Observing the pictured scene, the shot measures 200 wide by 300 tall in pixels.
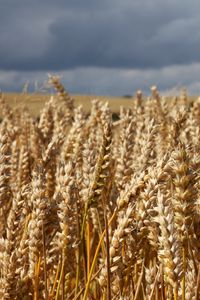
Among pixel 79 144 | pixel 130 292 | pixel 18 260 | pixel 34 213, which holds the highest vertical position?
pixel 79 144

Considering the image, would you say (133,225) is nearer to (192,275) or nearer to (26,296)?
(192,275)

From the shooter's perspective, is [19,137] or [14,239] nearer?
[14,239]

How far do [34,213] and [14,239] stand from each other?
0.45 feet

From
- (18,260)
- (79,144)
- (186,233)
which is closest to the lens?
(186,233)

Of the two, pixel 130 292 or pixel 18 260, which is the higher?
pixel 18 260

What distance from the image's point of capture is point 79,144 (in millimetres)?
3004

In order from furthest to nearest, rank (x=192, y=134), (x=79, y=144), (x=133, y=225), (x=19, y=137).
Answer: (x=19, y=137) → (x=192, y=134) → (x=79, y=144) → (x=133, y=225)

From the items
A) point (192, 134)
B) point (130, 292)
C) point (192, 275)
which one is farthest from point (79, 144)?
point (192, 275)

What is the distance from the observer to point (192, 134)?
3551 mm

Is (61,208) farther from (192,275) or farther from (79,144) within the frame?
(79,144)

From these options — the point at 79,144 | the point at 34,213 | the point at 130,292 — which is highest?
the point at 79,144

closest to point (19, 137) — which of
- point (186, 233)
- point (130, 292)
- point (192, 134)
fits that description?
point (192, 134)

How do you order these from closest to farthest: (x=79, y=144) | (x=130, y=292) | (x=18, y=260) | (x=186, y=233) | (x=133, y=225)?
(x=186, y=233), (x=133, y=225), (x=18, y=260), (x=130, y=292), (x=79, y=144)

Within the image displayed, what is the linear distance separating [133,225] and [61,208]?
196 millimetres
